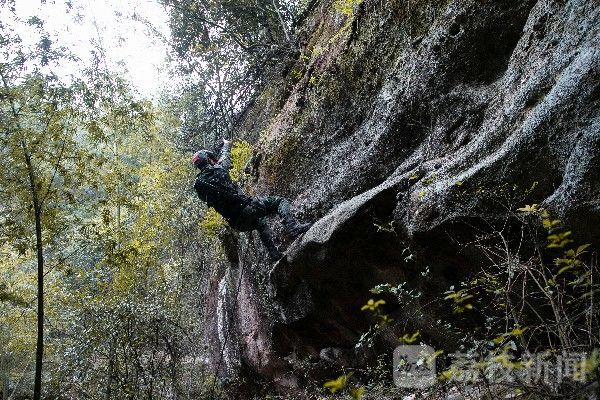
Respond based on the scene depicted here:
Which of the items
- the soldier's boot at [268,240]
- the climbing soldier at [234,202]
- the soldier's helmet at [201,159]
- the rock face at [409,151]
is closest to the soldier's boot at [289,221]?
the climbing soldier at [234,202]

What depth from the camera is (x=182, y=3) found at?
1205 centimetres

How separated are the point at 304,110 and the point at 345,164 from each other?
5.56ft

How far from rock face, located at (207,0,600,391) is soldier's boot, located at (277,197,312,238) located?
0.25 metres

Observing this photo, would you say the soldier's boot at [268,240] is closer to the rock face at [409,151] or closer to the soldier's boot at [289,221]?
the rock face at [409,151]

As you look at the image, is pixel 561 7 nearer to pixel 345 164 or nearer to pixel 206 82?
pixel 345 164

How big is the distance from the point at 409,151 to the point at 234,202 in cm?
323

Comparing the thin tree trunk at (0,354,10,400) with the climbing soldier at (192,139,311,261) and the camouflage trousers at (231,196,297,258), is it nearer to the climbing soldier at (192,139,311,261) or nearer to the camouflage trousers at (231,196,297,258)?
the climbing soldier at (192,139,311,261)

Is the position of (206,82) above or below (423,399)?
above

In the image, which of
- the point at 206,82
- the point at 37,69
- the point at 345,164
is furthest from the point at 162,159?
the point at 345,164

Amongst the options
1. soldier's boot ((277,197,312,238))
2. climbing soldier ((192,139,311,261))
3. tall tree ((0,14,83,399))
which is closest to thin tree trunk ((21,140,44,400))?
tall tree ((0,14,83,399))

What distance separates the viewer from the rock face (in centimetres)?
362

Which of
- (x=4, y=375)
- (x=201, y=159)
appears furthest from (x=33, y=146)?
(x=4, y=375)

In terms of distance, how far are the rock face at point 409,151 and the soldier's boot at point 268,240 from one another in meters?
0.39

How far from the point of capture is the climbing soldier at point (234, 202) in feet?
23.6
